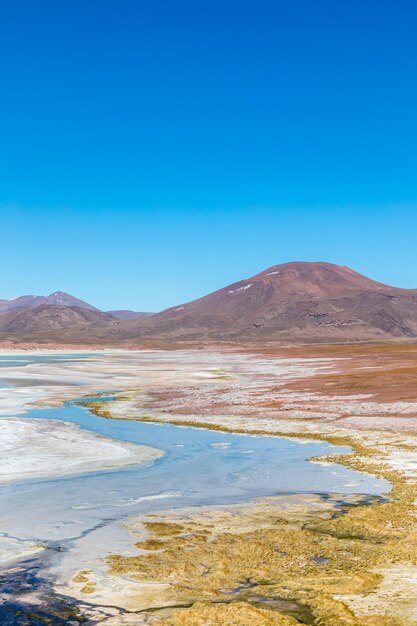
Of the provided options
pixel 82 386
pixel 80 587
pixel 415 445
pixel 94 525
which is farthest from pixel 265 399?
pixel 80 587

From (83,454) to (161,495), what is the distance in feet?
24.7

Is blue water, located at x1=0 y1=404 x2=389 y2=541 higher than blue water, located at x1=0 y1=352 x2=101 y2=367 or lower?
lower

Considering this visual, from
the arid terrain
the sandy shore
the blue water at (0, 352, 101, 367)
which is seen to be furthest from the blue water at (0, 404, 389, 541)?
the blue water at (0, 352, 101, 367)

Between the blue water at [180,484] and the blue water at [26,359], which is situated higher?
the blue water at [26,359]

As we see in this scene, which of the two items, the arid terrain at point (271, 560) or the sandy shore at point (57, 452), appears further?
the sandy shore at point (57, 452)

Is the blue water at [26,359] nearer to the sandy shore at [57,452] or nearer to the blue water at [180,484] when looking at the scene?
the sandy shore at [57,452]

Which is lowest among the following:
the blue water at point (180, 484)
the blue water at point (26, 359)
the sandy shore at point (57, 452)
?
the blue water at point (180, 484)

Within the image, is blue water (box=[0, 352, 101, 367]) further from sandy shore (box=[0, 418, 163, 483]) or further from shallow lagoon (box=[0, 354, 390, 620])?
shallow lagoon (box=[0, 354, 390, 620])

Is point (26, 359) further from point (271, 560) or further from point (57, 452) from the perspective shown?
point (271, 560)

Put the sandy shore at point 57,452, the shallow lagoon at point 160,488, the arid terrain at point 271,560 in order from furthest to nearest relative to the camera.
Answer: the sandy shore at point 57,452 → the shallow lagoon at point 160,488 → the arid terrain at point 271,560

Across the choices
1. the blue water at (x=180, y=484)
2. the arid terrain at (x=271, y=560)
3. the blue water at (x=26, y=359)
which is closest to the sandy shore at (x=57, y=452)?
the blue water at (x=180, y=484)

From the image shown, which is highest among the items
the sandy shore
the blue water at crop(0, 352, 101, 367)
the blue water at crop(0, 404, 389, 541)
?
the blue water at crop(0, 352, 101, 367)

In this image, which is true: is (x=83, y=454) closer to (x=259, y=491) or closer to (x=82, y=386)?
(x=259, y=491)

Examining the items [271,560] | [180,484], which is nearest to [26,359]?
[180,484]
